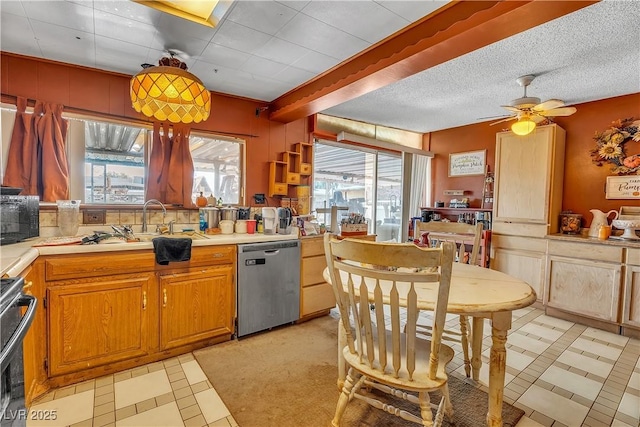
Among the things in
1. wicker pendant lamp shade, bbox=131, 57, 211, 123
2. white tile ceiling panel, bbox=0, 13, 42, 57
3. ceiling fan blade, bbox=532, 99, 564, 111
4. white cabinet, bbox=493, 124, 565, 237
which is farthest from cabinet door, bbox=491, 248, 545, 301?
white tile ceiling panel, bbox=0, 13, 42, 57

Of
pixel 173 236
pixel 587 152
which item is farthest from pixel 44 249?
pixel 587 152

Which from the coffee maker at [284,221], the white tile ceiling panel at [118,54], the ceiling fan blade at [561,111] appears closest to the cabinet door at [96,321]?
the coffee maker at [284,221]

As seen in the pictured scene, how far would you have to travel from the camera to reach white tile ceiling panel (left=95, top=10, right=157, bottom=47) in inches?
78.5

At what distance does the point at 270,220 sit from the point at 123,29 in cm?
187

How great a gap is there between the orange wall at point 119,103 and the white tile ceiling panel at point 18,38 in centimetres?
11

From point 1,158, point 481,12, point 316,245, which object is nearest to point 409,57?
point 481,12

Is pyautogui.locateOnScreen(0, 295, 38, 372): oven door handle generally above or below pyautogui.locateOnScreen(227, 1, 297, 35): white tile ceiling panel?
below

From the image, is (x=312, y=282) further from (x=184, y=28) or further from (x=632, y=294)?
(x=632, y=294)

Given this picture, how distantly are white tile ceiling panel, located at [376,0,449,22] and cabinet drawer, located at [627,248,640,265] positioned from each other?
9.64ft

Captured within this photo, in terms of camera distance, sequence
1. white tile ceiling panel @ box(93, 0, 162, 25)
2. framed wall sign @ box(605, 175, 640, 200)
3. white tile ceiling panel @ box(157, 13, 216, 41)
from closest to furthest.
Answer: white tile ceiling panel @ box(93, 0, 162, 25) < white tile ceiling panel @ box(157, 13, 216, 41) < framed wall sign @ box(605, 175, 640, 200)

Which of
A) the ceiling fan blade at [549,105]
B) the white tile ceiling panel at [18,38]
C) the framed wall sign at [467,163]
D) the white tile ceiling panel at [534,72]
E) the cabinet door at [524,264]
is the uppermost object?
the white tile ceiling panel at [534,72]

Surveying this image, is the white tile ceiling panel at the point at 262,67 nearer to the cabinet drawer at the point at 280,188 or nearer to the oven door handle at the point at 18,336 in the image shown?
the cabinet drawer at the point at 280,188

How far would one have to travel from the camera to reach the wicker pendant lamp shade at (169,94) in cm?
A: 189

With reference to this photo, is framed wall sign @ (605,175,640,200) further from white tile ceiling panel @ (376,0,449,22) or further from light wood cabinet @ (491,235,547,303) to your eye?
white tile ceiling panel @ (376,0,449,22)
